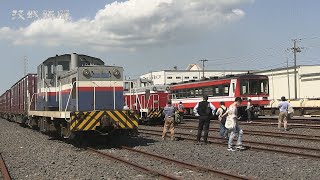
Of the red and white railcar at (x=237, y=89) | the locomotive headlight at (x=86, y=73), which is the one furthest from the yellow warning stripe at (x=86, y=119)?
the red and white railcar at (x=237, y=89)

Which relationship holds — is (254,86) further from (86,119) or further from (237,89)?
(86,119)

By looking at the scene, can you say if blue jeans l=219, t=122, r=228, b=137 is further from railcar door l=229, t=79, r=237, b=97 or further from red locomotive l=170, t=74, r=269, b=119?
railcar door l=229, t=79, r=237, b=97

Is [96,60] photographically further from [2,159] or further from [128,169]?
[128,169]

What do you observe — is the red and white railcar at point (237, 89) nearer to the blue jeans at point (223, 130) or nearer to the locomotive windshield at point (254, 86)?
the locomotive windshield at point (254, 86)

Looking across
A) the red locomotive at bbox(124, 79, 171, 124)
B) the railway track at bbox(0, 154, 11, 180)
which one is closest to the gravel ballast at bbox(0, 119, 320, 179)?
the railway track at bbox(0, 154, 11, 180)

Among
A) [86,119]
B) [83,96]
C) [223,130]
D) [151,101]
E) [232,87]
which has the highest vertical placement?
[232,87]

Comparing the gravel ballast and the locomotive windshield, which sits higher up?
the locomotive windshield

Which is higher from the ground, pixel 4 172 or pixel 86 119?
pixel 86 119

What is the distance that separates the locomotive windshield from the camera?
27.9 meters

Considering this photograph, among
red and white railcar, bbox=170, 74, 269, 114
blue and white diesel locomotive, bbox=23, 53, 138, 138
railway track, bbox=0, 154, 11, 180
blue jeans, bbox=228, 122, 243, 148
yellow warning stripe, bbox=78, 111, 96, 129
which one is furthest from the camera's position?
red and white railcar, bbox=170, 74, 269, 114

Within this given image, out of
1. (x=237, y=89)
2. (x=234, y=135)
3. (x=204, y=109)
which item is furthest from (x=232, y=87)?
(x=234, y=135)

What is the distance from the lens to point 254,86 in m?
28.4

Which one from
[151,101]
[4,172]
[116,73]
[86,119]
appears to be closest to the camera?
Answer: [4,172]

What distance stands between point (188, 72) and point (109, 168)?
9448 cm
